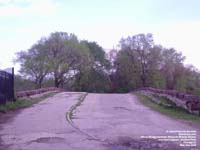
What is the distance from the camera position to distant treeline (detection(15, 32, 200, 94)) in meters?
54.2

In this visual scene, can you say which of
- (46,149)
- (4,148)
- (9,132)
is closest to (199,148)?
(46,149)

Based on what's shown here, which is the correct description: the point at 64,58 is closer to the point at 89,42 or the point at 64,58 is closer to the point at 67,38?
the point at 67,38

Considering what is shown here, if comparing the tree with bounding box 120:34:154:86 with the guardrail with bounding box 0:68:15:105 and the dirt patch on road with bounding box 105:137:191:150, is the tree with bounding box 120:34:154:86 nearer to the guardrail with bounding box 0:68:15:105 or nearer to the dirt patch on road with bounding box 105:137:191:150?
the guardrail with bounding box 0:68:15:105

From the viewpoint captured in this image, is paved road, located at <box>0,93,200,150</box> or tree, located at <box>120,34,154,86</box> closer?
paved road, located at <box>0,93,200,150</box>

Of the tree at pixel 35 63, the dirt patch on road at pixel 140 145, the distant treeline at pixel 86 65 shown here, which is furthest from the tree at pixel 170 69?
the dirt patch on road at pixel 140 145

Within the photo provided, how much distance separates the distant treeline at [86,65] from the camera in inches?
2132

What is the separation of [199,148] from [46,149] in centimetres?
334

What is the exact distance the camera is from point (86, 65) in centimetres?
5728

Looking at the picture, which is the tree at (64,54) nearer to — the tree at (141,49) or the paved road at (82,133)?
the tree at (141,49)

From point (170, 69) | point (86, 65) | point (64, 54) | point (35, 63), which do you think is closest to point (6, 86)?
point (35, 63)

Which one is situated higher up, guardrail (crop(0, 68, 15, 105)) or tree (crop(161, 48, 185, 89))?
tree (crop(161, 48, 185, 89))

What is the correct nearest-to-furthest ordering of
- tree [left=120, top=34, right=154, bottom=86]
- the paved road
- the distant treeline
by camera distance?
1. the paved road
2. the distant treeline
3. tree [left=120, top=34, right=154, bottom=86]

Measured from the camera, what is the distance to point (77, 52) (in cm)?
5519

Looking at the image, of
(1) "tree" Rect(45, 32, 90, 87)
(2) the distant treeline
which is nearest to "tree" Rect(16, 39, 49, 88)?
(2) the distant treeline
